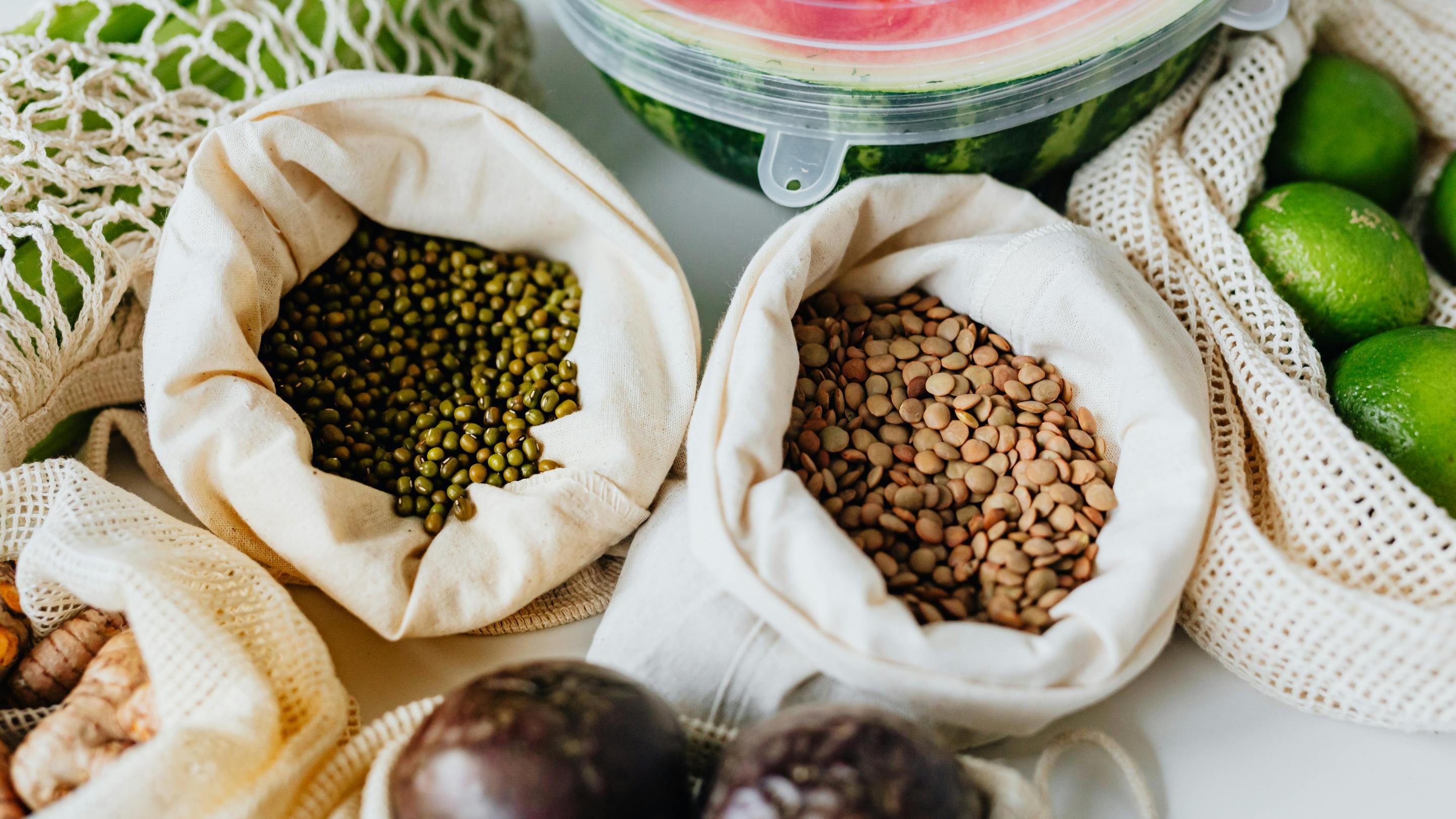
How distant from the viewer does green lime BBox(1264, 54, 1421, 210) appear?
116cm

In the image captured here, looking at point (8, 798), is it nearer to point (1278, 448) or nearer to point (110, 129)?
point (110, 129)

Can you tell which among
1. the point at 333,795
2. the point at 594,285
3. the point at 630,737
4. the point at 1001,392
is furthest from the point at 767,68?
the point at 333,795

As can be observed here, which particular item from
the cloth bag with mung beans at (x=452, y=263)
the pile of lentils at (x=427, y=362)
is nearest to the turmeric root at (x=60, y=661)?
the cloth bag with mung beans at (x=452, y=263)

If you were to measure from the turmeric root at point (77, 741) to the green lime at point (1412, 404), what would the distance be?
108 centimetres

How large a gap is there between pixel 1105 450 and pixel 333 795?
74 cm

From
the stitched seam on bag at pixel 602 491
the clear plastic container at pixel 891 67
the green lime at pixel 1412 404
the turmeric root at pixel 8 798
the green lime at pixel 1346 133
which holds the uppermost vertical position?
the clear plastic container at pixel 891 67

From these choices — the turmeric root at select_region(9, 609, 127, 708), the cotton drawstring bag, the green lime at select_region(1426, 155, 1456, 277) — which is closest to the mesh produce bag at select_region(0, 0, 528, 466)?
the turmeric root at select_region(9, 609, 127, 708)

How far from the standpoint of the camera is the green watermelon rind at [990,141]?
107cm

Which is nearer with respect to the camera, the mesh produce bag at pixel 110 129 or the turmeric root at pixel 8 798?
the turmeric root at pixel 8 798

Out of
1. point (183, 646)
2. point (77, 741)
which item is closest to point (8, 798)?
point (77, 741)

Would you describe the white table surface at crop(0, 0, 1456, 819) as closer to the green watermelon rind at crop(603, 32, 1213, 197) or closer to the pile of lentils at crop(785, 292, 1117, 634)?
the pile of lentils at crop(785, 292, 1117, 634)

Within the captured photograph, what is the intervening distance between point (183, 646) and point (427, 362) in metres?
0.40

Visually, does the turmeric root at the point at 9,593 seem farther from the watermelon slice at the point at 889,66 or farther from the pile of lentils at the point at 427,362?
the watermelon slice at the point at 889,66

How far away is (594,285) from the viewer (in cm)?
107
